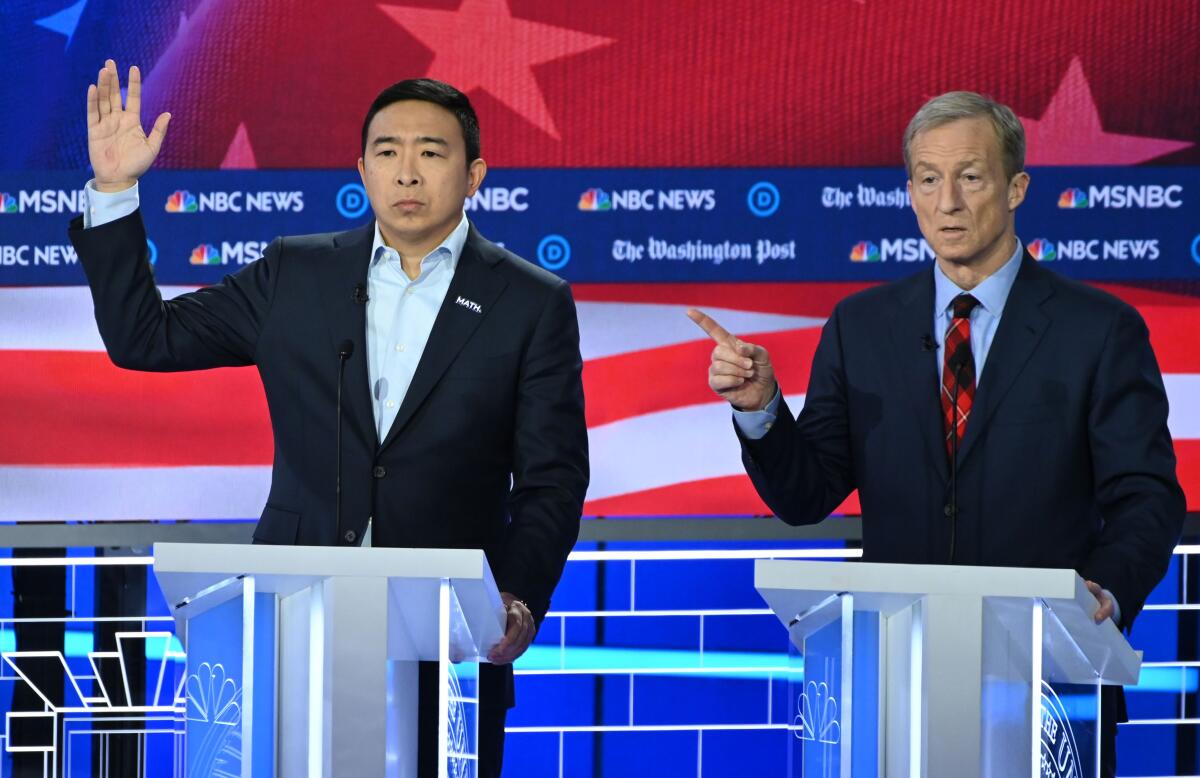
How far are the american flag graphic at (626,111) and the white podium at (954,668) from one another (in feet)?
7.69

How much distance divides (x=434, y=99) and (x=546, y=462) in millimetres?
734

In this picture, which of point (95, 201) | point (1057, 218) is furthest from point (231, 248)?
point (1057, 218)

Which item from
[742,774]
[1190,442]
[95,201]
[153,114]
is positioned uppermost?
[153,114]

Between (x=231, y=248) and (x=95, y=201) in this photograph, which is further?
(x=231, y=248)

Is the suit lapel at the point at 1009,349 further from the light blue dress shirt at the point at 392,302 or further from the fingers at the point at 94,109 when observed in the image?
the fingers at the point at 94,109

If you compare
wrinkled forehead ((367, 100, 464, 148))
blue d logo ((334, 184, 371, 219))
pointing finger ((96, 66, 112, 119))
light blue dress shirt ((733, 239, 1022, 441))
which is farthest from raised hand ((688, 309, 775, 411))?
blue d logo ((334, 184, 371, 219))

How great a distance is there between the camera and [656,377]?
15.0 feet

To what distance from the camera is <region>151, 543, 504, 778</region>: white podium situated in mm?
2076

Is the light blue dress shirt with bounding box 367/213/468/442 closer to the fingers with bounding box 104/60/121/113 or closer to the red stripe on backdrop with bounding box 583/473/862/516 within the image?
the fingers with bounding box 104/60/121/113

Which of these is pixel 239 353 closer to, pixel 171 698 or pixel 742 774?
pixel 171 698

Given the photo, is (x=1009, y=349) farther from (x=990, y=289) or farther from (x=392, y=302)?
(x=392, y=302)

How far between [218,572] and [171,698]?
2743 millimetres

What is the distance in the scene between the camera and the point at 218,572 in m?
2.09

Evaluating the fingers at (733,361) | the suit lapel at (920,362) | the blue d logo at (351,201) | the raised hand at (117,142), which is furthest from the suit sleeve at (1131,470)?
the blue d logo at (351,201)
